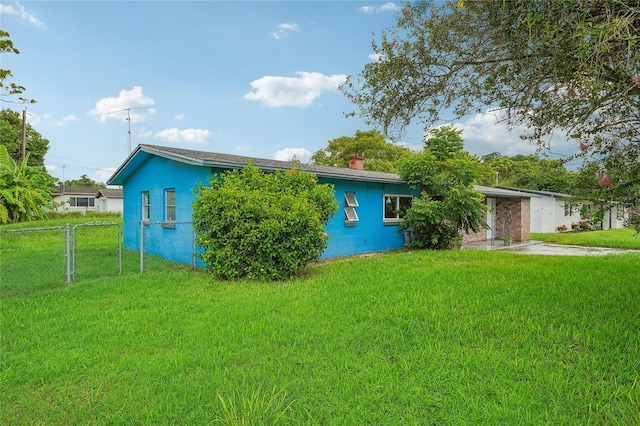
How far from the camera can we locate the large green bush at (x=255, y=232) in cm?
710

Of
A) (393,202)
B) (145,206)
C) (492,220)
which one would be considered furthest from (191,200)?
(492,220)

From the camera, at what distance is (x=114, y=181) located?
1309cm

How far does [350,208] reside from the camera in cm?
1140

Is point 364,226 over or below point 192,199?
below

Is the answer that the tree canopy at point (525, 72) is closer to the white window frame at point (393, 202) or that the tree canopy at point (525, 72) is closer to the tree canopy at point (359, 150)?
the white window frame at point (393, 202)

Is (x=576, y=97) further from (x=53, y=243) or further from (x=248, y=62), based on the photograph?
(x=53, y=243)

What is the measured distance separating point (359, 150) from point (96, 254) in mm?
28788

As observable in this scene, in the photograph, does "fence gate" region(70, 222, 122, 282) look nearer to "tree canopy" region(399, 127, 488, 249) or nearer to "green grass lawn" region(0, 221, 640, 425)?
"green grass lawn" region(0, 221, 640, 425)

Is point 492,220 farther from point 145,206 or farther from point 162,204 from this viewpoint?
point 145,206

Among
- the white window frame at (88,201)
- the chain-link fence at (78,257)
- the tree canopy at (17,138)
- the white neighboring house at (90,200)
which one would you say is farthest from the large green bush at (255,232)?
the white window frame at (88,201)

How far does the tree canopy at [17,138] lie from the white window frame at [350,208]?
29.4m

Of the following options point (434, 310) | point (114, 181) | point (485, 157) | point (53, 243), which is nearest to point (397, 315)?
point (434, 310)

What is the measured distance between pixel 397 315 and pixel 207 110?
41.0 feet

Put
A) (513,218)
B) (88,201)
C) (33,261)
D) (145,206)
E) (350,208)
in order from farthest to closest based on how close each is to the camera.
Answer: (88,201) < (513,218) < (145,206) < (350,208) < (33,261)
